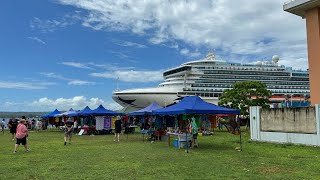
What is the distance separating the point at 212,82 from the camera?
64.3 metres

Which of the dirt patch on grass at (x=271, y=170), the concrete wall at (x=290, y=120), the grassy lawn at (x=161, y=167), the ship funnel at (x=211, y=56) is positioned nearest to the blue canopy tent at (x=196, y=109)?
the grassy lawn at (x=161, y=167)

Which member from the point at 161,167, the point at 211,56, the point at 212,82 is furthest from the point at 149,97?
the point at 161,167

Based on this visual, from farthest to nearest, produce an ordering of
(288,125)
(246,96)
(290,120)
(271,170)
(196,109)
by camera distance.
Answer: (246,96)
(288,125)
(290,120)
(196,109)
(271,170)

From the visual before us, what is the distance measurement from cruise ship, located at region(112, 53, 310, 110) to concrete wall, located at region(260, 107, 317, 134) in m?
41.9

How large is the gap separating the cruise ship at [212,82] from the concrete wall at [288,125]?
136 ft

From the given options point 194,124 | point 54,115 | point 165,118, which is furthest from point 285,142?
point 54,115

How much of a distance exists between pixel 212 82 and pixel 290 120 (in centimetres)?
4832

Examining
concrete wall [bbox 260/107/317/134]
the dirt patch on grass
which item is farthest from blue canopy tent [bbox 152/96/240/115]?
the dirt patch on grass

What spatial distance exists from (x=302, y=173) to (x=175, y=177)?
3.11 meters

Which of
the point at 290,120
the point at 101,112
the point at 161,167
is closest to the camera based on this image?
the point at 161,167

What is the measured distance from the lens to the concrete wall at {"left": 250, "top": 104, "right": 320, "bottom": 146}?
15.0 meters

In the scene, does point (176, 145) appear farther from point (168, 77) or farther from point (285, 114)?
point (168, 77)

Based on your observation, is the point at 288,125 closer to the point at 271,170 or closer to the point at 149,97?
the point at 271,170

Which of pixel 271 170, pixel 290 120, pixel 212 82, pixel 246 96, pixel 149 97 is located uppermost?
pixel 212 82
